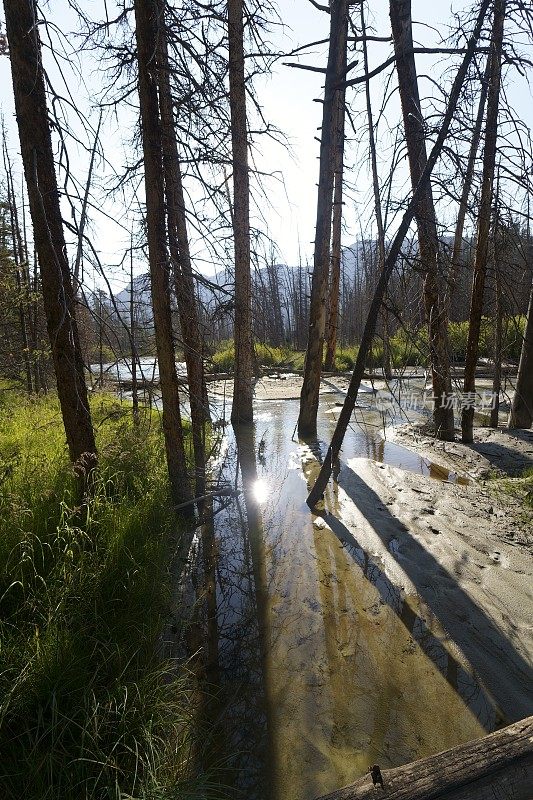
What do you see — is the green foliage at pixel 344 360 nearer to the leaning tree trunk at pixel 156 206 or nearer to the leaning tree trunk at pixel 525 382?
the leaning tree trunk at pixel 525 382

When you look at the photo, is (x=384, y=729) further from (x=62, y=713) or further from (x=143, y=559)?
(x=143, y=559)

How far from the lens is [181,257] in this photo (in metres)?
4.72

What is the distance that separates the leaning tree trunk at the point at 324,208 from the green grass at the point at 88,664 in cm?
404

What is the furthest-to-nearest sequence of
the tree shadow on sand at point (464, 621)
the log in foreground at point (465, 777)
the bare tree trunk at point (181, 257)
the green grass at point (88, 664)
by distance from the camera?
the bare tree trunk at point (181, 257) < the tree shadow on sand at point (464, 621) < the green grass at point (88, 664) < the log in foreground at point (465, 777)

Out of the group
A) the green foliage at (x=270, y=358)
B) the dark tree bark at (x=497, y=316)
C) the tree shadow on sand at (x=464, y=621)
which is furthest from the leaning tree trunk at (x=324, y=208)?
the green foliage at (x=270, y=358)

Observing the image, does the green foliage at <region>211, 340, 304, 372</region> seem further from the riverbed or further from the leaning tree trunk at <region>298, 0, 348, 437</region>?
the riverbed

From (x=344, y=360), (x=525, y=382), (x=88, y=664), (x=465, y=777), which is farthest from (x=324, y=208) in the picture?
(x=344, y=360)

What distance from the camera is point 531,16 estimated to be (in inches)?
136

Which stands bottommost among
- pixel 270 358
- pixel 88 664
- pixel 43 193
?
pixel 88 664

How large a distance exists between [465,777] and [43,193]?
163 inches

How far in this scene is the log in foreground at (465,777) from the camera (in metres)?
1.64

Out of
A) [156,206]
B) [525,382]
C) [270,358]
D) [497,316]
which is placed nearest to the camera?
[156,206]

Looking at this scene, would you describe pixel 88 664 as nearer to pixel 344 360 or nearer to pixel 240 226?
pixel 240 226

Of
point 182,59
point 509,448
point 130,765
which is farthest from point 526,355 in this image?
point 130,765
